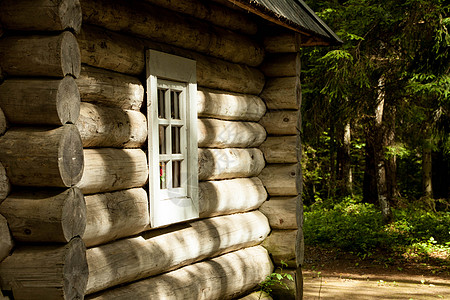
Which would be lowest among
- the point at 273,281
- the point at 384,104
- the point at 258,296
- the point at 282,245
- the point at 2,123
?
the point at 258,296

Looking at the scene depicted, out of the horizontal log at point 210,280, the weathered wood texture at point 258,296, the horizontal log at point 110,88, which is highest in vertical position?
the horizontal log at point 110,88

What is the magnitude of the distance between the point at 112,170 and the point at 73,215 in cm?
108

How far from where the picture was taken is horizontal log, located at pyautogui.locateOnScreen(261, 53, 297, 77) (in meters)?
8.84

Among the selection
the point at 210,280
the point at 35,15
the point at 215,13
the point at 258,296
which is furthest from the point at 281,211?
the point at 35,15

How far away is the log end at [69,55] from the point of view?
13.8 ft

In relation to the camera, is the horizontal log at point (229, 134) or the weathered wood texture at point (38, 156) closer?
the weathered wood texture at point (38, 156)

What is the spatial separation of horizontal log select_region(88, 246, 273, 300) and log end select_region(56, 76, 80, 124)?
68.3 inches

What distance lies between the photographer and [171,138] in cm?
660

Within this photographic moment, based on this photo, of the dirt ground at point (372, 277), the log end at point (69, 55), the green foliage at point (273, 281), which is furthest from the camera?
the dirt ground at point (372, 277)

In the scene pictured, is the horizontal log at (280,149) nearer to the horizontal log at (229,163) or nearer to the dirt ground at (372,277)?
the horizontal log at (229,163)

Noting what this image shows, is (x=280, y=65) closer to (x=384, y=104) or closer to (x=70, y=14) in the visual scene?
(x=70, y=14)

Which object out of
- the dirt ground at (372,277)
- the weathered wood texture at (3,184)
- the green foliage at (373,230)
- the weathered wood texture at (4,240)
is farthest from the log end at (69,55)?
the green foliage at (373,230)

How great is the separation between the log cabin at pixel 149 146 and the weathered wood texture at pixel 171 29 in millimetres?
21

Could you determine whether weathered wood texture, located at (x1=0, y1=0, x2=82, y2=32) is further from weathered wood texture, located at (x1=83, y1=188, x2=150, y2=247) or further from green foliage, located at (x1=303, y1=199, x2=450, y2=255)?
green foliage, located at (x1=303, y1=199, x2=450, y2=255)
